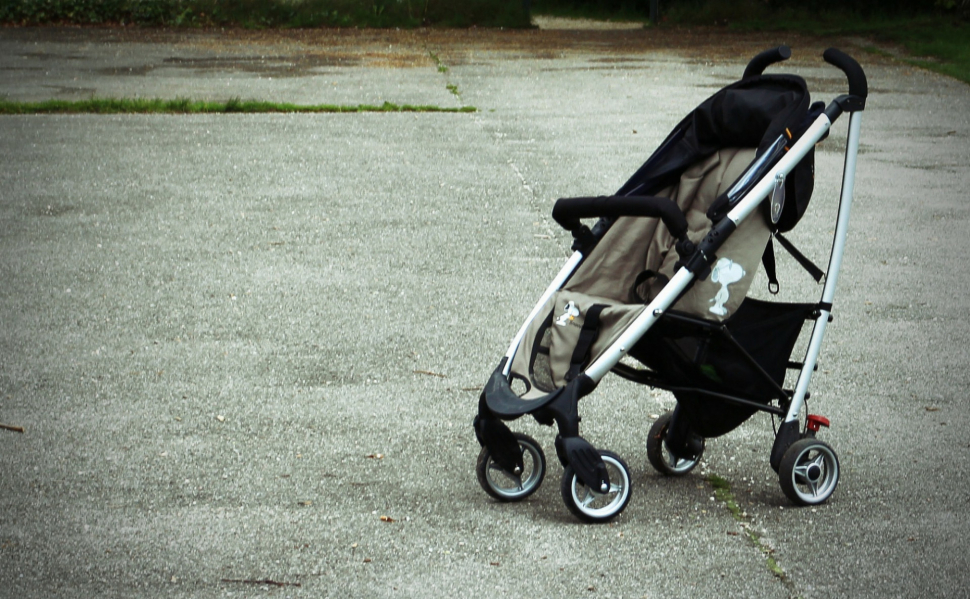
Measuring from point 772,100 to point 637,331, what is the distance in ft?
3.38

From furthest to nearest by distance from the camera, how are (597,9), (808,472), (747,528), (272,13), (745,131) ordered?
(597,9) < (272,13) < (745,131) < (808,472) < (747,528)

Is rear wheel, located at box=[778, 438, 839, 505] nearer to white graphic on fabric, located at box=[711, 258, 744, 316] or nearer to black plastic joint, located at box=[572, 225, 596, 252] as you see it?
white graphic on fabric, located at box=[711, 258, 744, 316]

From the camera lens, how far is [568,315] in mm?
4023

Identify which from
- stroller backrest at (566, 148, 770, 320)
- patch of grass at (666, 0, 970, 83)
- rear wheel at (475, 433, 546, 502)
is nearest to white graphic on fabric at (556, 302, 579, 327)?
stroller backrest at (566, 148, 770, 320)

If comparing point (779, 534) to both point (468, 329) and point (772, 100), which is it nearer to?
point (772, 100)

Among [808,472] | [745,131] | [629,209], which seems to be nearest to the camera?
→ [629,209]

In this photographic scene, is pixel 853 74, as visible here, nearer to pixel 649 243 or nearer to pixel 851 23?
pixel 649 243

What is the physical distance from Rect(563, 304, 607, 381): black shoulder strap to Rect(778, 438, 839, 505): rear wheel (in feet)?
2.65

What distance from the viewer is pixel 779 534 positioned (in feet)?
12.8

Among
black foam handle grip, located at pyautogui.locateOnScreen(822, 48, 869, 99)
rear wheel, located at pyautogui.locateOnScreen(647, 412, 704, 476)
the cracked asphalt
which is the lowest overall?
the cracked asphalt

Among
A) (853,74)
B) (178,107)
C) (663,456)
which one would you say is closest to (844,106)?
(853,74)

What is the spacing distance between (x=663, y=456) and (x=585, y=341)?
0.71 meters

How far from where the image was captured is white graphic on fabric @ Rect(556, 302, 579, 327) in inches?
158

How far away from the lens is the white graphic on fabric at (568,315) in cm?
401
